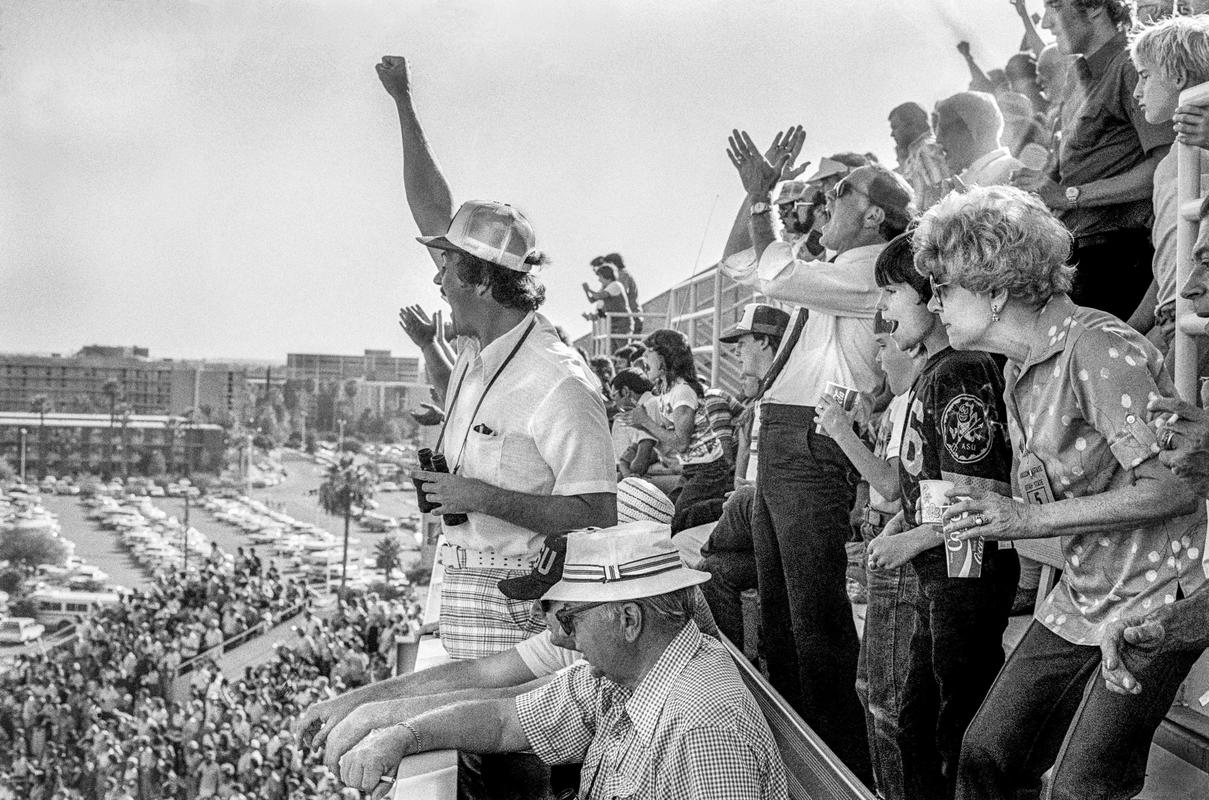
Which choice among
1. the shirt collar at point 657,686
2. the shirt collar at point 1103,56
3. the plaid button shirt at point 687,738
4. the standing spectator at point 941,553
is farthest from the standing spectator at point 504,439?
the shirt collar at point 1103,56

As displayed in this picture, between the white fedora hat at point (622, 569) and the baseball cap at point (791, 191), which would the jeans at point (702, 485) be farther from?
the white fedora hat at point (622, 569)

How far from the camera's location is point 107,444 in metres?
82.0

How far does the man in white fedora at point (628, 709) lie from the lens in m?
1.89

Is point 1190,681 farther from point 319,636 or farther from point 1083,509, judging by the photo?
point 319,636

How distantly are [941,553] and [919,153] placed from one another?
2.75m

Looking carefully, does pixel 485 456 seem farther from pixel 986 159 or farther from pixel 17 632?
pixel 17 632

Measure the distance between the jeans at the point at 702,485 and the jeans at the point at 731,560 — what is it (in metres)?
0.91

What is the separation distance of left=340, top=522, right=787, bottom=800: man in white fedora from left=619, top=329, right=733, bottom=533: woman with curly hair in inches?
102

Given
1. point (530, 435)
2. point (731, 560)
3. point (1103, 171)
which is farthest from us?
point (731, 560)

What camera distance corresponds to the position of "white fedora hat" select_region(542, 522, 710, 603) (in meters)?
2.03

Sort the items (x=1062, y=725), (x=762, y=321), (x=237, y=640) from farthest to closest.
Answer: (x=237, y=640), (x=762, y=321), (x=1062, y=725)

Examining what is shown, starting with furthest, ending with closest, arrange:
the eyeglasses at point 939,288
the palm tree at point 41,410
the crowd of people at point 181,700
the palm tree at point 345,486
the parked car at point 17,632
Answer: the palm tree at point 41,410, the palm tree at point 345,486, the parked car at point 17,632, the crowd of people at point 181,700, the eyeglasses at point 939,288

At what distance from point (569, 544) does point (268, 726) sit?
62.8ft

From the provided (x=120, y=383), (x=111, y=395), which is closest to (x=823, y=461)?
(x=111, y=395)
